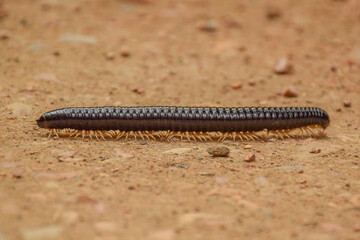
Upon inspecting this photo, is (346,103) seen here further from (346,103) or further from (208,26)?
(208,26)

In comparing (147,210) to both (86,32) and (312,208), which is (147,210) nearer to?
(312,208)

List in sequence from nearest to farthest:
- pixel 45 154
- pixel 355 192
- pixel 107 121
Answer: pixel 355 192, pixel 45 154, pixel 107 121

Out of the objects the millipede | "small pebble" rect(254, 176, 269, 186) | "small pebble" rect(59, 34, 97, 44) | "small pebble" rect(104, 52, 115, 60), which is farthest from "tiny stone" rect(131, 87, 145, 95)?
"small pebble" rect(254, 176, 269, 186)

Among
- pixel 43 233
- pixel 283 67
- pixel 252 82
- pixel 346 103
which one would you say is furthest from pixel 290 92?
pixel 43 233

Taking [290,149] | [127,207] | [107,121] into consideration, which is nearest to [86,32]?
[107,121]

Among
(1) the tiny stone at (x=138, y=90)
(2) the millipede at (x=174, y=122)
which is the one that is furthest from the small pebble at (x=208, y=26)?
(2) the millipede at (x=174, y=122)

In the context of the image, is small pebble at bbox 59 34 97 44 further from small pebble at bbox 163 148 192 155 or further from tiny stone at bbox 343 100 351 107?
tiny stone at bbox 343 100 351 107

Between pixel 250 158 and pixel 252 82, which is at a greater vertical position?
pixel 252 82
